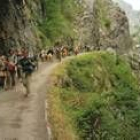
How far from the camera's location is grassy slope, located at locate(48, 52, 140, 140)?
74.0 feet

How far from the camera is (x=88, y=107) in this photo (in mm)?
25422

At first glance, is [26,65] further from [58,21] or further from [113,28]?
[113,28]

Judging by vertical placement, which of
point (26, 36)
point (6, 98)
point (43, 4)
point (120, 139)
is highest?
point (43, 4)

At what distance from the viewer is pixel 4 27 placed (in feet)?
118

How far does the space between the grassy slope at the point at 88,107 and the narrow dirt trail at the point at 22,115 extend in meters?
0.53

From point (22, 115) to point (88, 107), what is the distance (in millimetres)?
4196

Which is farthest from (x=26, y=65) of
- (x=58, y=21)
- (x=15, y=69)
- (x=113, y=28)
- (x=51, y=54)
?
(x=113, y=28)

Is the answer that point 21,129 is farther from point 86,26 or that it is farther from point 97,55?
point 86,26

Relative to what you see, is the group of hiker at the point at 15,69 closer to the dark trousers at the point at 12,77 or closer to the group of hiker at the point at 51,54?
the dark trousers at the point at 12,77

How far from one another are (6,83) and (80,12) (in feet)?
165

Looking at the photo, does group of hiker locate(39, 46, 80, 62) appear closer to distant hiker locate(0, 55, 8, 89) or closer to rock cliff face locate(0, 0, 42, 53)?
rock cliff face locate(0, 0, 42, 53)

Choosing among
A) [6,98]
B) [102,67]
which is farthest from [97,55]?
[6,98]

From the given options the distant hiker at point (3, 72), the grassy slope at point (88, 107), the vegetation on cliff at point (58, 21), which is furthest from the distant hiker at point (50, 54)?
the distant hiker at point (3, 72)

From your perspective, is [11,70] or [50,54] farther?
Result: [50,54]
